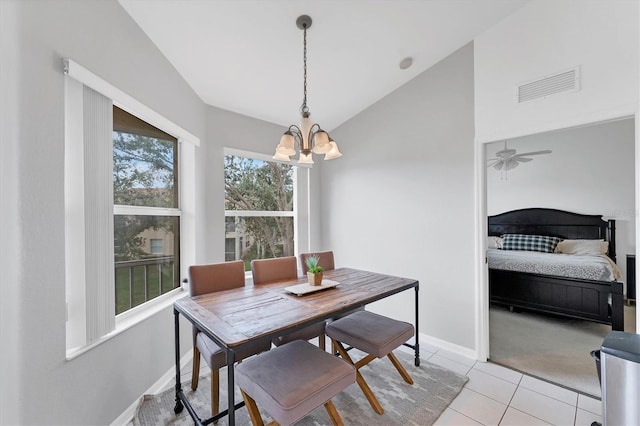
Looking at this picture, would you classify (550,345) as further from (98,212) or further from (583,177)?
(98,212)

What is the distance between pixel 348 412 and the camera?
189 centimetres

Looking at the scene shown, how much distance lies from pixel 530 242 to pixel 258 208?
442 cm

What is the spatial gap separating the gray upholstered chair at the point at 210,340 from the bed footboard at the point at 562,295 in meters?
3.38

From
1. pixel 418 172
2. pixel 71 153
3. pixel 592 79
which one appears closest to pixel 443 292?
pixel 418 172

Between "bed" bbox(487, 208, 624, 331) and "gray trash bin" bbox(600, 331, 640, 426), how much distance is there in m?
2.00

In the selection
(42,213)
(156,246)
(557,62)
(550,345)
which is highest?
(557,62)

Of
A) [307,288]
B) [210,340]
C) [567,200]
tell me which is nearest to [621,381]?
[307,288]

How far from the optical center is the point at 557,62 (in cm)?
216

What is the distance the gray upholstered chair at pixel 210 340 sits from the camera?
1.73 meters

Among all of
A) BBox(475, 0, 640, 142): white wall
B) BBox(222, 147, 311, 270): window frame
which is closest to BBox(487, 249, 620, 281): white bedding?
BBox(475, 0, 640, 142): white wall

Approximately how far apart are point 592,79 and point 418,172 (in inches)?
57.6

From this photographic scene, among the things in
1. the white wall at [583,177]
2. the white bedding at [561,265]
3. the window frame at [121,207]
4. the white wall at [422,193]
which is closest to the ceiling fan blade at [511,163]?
the white wall at [583,177]

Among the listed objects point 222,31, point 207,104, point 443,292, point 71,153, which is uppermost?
point 222,31

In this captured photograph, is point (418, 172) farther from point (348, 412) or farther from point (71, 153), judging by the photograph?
point (71, 153)
